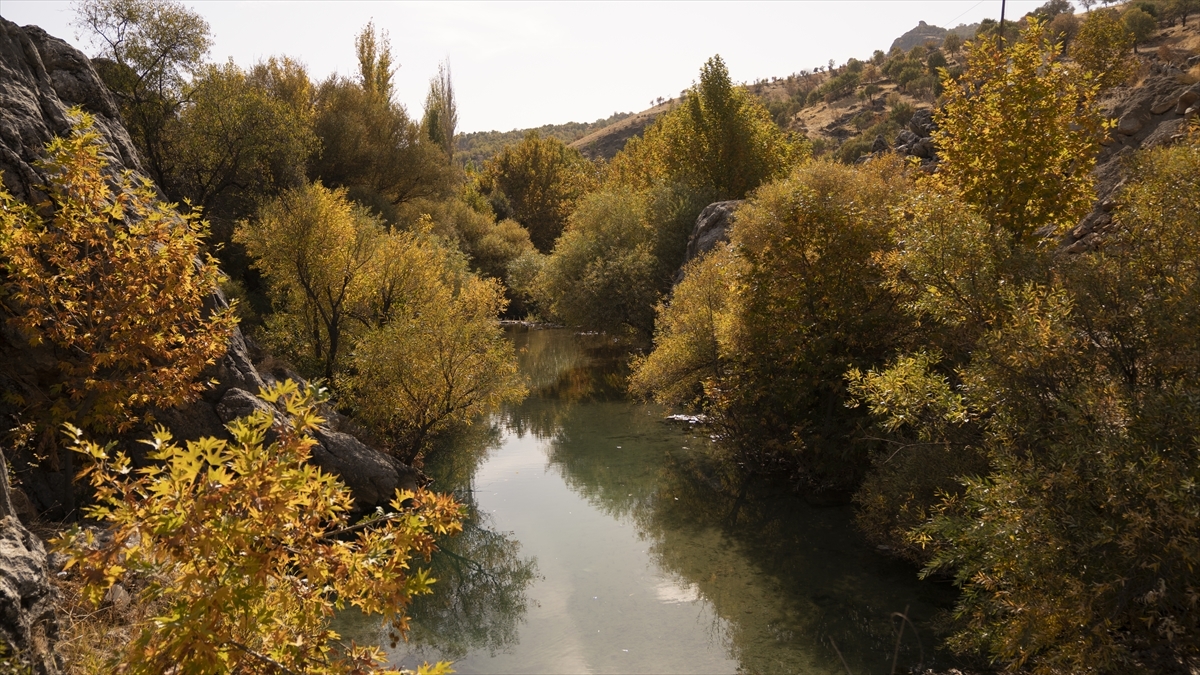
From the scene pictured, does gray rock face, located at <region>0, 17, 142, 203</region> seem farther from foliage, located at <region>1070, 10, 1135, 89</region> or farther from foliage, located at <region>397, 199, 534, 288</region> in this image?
foliage, located at <region>1070, 10, 1135, 89</region>

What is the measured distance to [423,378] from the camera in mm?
21578

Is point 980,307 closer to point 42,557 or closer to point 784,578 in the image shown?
point 784,578

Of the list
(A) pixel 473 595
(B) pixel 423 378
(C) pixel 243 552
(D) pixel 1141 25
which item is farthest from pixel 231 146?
(D) pixel 1141 25

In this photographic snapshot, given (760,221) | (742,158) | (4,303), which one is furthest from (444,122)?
(4,303)

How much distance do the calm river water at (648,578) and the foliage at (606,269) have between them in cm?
1435

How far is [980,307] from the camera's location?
1289 centimetres

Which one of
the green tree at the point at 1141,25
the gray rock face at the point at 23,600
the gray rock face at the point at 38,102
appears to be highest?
the green tree at the point at 1141,25

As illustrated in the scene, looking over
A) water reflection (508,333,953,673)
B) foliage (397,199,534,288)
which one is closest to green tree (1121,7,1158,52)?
foliage (397,199,534,288)

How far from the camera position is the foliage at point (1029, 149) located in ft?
54.4

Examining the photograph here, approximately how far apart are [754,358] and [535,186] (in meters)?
59.6

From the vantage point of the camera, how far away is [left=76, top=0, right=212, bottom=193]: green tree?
2841cm

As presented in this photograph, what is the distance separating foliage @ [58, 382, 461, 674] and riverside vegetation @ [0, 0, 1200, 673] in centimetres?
3

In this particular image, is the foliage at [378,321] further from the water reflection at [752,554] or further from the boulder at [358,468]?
the water reflection at [752,554]

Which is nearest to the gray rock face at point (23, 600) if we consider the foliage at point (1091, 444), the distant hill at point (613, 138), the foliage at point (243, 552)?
the foliage at point (243, 552)
